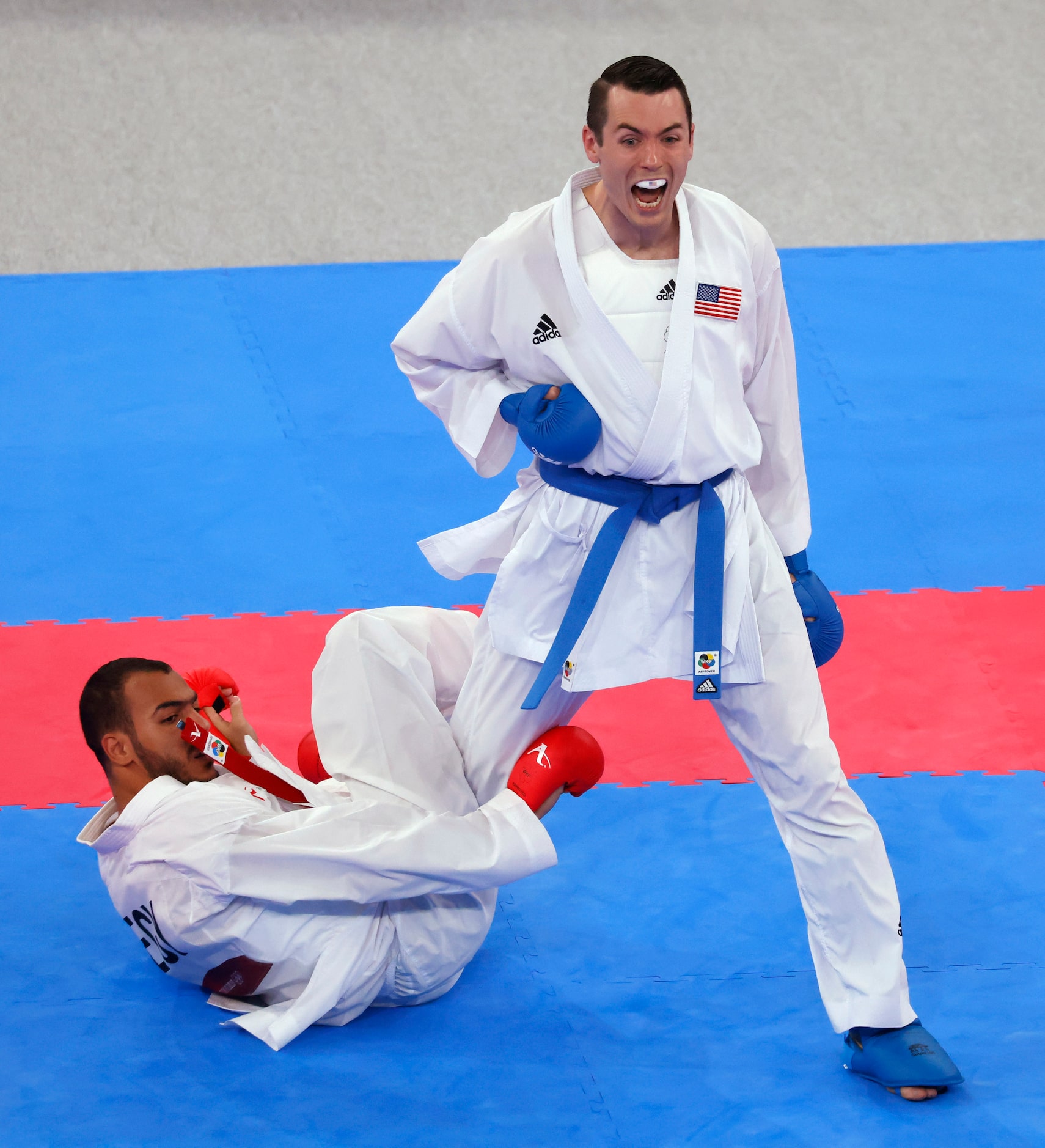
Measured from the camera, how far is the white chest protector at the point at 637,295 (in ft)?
10.5

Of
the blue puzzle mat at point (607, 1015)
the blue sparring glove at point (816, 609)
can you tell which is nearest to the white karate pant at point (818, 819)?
the blue sparring glove at point (816, 609)

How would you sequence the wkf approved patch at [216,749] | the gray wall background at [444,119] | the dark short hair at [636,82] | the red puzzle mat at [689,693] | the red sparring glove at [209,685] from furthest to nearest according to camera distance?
the gray wall background at [444,119] → the red puzzle mat at [689,693] → the red sparring glove at [209,685] → the wkf approved patch at [216,749] → the dark short hair at [636,82]

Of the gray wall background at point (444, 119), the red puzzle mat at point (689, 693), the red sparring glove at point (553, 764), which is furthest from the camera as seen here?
the gray wall background at point (444, 119)

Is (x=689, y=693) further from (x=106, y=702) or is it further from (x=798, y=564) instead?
(x=106, y=702)

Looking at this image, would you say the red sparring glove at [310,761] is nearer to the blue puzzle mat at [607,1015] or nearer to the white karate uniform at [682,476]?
the blue puzzle mat at [607,1015]

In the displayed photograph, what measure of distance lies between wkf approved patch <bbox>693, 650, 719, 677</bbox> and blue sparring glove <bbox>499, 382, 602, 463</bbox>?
47 cm

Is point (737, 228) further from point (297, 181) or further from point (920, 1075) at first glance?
point (297, 181)

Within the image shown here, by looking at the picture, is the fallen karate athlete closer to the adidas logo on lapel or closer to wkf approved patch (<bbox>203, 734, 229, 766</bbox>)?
wkf approved patch (<bbox>203, 734, 229, 766</bbox>)

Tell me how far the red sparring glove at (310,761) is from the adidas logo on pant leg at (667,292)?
1399 mm

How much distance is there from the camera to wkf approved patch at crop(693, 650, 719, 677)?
3219 mm

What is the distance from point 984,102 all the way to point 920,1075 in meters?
6.86

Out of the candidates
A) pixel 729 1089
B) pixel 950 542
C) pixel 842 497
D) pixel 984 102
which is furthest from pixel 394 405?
pixel 984 102

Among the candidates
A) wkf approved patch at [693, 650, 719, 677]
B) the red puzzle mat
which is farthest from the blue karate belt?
the red puzzle mat

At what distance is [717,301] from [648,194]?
0.85ft
